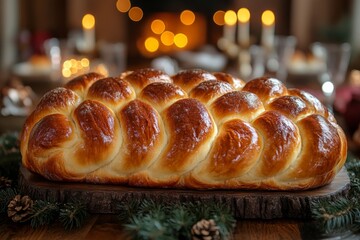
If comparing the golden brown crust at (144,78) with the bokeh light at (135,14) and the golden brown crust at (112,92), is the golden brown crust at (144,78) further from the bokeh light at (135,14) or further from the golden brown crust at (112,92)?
the bokeh light at (135,14)

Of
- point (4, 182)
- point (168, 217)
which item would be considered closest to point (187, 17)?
point (4, 182)

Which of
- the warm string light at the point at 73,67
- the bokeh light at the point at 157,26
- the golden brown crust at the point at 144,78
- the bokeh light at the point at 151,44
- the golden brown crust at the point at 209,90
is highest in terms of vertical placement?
the golden brown crust at the point at 144,78

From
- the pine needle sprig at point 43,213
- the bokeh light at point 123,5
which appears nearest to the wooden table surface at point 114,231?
the pine needle sprig at point 43,213

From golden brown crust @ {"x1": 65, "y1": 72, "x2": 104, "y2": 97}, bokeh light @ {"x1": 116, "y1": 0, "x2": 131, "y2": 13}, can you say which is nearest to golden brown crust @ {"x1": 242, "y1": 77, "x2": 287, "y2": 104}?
golden brown crust @ {"x1": 65, "y1": 72, "x2": 104, "y2": 97}

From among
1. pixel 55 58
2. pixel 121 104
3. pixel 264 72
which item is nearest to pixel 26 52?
pixel 55 58

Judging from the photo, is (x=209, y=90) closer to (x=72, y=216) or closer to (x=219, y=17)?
(x=72, y=216)

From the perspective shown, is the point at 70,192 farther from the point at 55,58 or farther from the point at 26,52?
the point at 26,52
